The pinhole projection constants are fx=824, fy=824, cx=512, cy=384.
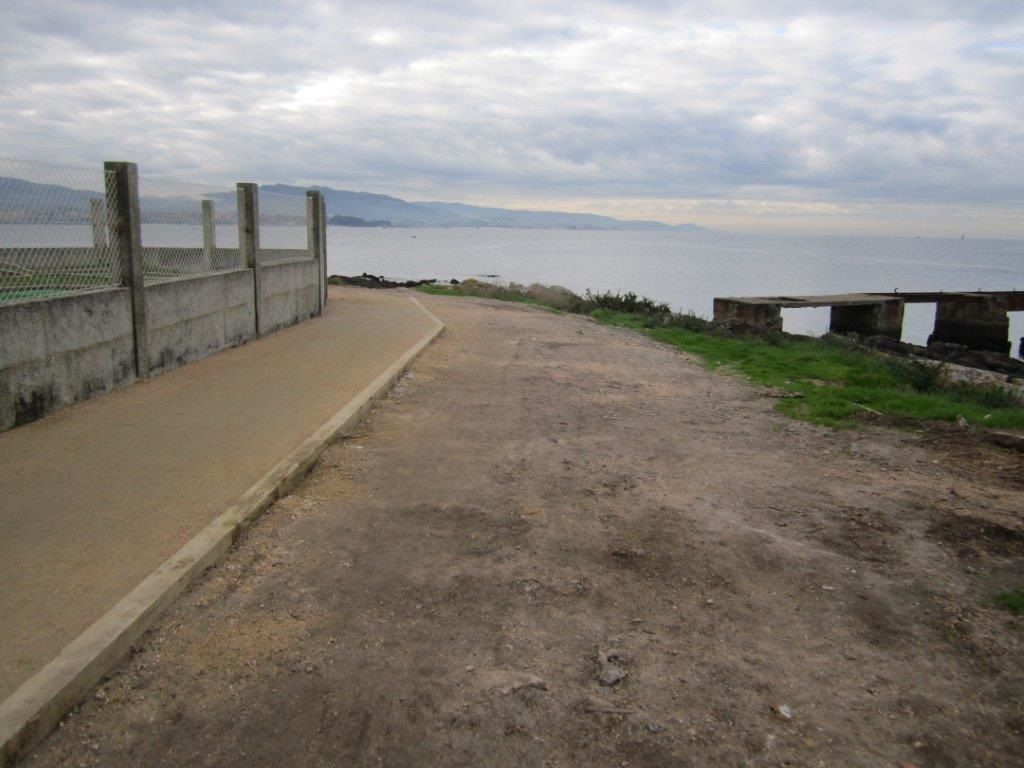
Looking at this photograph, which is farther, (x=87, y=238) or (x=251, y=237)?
(x=251, y=237)

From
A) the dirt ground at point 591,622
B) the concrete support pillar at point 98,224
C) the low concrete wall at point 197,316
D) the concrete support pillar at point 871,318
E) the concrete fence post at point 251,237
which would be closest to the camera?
the dirt ground at point 591,622

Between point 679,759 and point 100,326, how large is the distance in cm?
719

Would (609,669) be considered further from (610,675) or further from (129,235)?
(129,235)

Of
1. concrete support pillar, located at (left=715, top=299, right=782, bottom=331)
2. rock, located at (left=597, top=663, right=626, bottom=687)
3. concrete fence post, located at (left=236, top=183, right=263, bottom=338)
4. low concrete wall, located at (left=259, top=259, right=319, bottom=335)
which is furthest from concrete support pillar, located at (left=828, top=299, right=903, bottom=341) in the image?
rock, located at (left=597, top=663, right=626, bottom=687)

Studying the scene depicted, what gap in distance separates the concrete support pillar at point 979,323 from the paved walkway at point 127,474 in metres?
26.6

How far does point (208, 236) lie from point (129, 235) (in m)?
3.69

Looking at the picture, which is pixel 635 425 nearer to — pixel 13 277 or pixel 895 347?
pixel 13 277

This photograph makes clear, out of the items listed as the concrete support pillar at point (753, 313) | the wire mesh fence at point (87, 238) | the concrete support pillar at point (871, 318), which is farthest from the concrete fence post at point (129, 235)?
the concrete support pillar at point (871, 318)

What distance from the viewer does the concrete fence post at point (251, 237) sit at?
13.1 metres

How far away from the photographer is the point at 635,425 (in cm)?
853

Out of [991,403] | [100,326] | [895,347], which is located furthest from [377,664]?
[895,347]

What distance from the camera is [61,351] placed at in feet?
24.5

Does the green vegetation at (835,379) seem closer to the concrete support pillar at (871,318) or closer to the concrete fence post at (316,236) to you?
the concrete fence post at (316,236)

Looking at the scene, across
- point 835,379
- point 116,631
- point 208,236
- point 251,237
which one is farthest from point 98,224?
point 835,379
